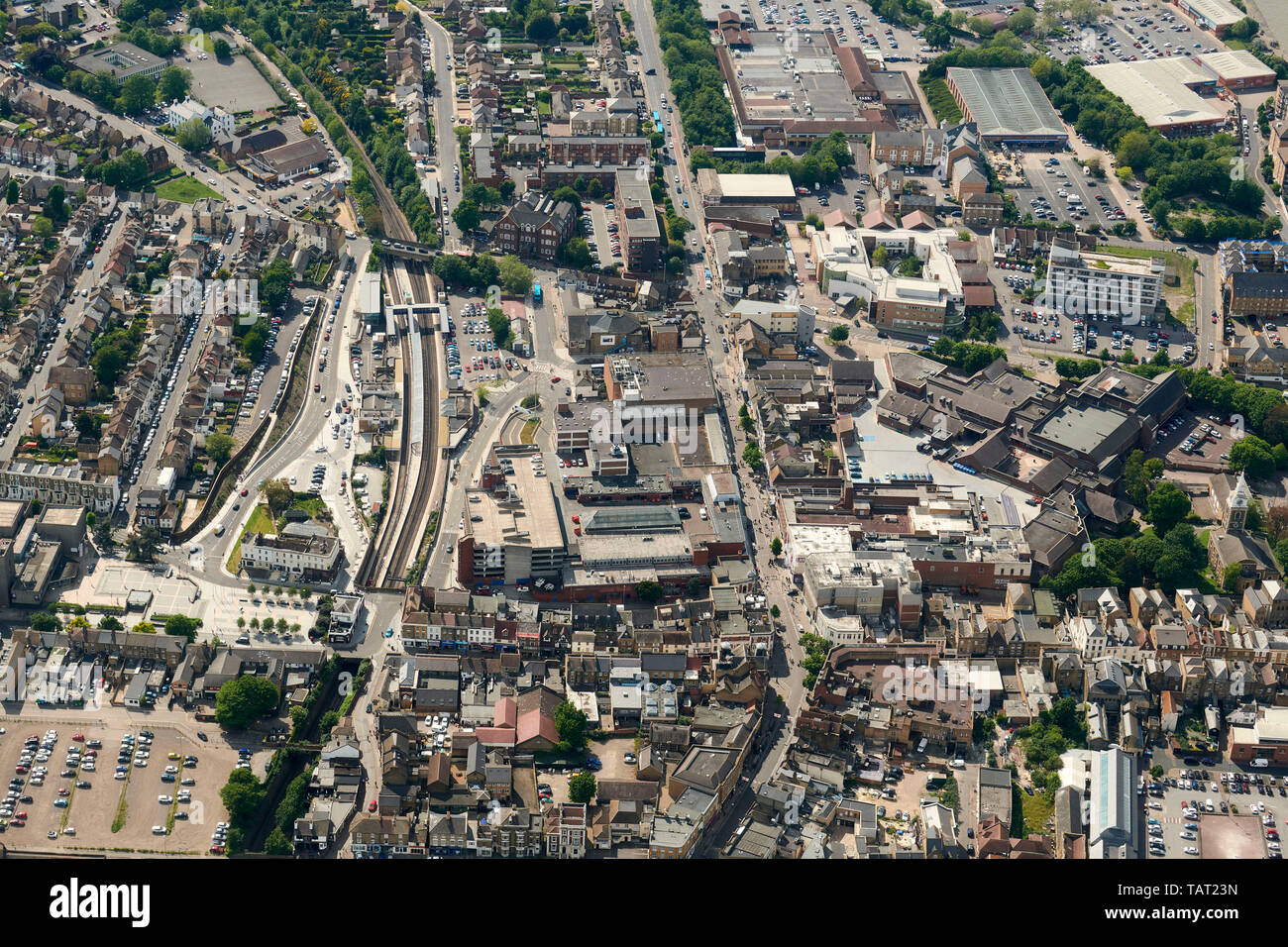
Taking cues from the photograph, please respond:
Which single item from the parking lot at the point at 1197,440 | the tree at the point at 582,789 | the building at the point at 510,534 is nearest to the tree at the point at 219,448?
the building at the point at 510,534

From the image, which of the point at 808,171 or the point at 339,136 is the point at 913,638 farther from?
the point at 339,136

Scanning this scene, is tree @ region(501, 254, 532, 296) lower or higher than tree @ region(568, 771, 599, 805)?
higher

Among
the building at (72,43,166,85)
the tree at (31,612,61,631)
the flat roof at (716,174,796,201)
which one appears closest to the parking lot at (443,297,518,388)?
the flat roof at (716,174,796,201)

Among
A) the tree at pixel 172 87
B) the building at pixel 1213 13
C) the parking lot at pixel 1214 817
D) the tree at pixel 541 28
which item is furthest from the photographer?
the building at pixel 1213 13

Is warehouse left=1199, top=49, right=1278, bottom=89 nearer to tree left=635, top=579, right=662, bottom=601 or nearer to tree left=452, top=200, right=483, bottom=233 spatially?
tree left=452, top=200, right=483, bottom=233

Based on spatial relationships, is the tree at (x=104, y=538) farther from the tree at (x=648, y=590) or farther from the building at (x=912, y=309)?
the building at (x=912, y=309)
